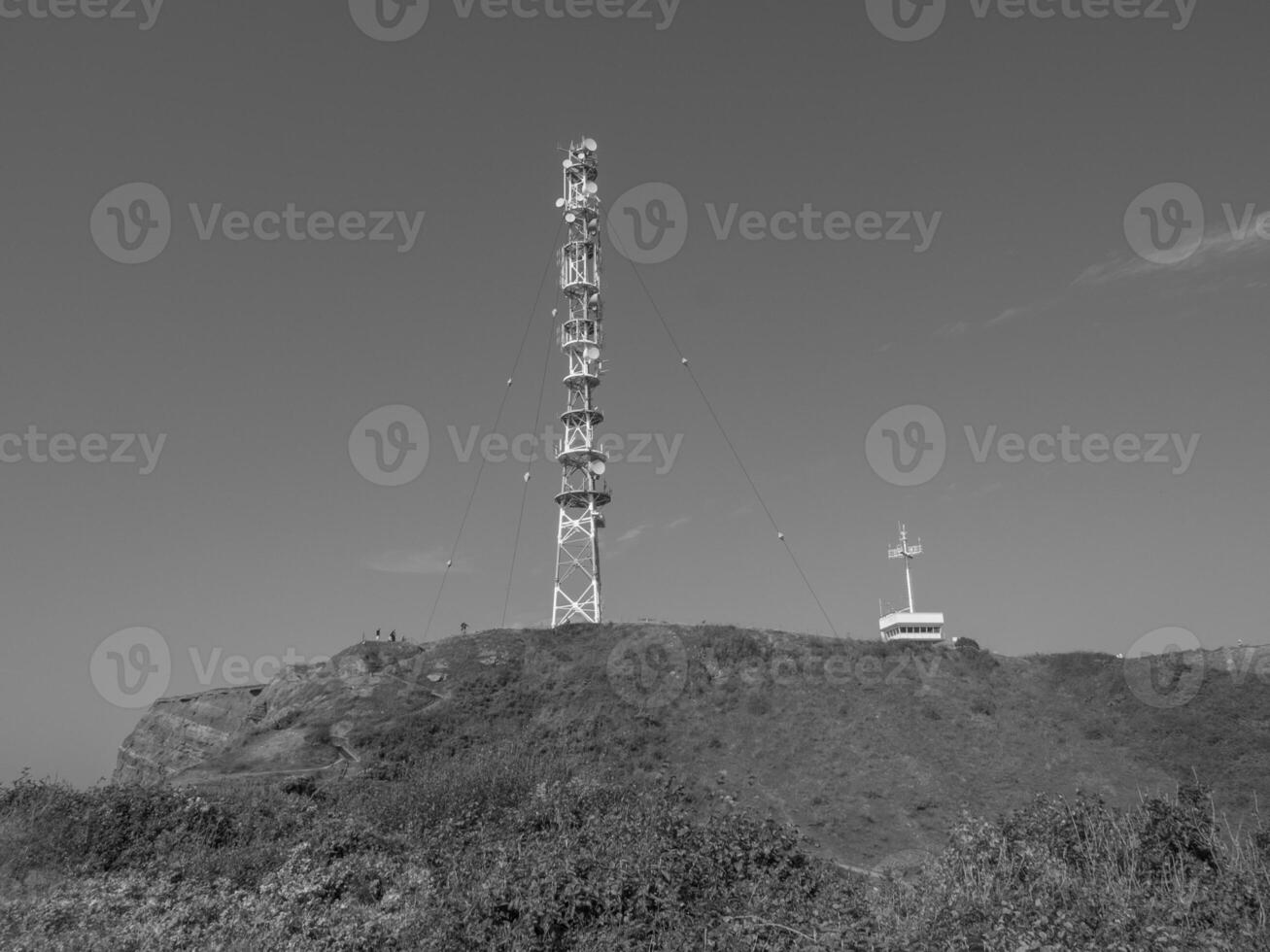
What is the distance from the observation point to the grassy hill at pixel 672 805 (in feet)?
38.5

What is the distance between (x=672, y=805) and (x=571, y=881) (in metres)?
6.52

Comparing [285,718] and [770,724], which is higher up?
[285,718]

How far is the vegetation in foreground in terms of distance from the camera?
11.1m

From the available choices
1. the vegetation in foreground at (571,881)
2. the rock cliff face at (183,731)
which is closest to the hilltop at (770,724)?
the rock cliff face at (183,731)

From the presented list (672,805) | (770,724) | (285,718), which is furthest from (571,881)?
(285,718)

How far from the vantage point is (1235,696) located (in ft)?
99.9

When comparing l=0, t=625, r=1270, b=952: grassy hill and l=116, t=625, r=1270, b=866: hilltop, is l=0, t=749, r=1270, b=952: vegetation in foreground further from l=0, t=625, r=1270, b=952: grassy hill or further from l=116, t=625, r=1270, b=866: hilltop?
l=116, t=625, r=1270, b=866: hilltop

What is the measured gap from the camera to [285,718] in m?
32.5

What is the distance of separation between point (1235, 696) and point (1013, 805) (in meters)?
11.2

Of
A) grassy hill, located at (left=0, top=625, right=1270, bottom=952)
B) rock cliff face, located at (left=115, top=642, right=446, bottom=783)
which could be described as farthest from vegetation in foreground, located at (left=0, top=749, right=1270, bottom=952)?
rock cliff face, located at (left=115, top=642, right=446, bottom=783)

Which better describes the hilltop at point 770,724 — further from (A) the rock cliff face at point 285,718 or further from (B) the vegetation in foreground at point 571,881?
(B) the vegetation in foreground at point 571,881

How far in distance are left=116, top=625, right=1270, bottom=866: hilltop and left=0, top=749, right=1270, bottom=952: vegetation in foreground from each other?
7.97 m

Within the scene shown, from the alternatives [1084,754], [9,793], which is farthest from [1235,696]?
[9,793]

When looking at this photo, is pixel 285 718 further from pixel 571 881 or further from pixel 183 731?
A: pixel 571 881
